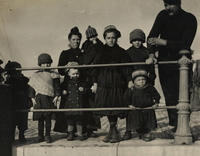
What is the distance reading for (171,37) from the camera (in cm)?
454

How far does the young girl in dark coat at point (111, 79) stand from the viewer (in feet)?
13.7

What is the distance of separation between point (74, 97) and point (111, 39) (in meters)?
1.03

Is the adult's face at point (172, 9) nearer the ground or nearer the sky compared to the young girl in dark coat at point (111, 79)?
nearer the sky

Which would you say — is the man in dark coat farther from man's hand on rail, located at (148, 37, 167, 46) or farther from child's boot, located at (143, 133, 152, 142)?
child's boot, located at (143, 133, 152, 142)

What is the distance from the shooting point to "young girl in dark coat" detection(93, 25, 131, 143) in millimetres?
4164

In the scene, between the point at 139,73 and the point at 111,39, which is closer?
the point at 139,73

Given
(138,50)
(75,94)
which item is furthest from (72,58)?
(138,50)

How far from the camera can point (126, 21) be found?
503 inches

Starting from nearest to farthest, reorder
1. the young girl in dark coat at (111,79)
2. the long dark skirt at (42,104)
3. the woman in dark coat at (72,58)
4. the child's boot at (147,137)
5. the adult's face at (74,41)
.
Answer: the child's boot at (147,137), the young girl in dark coat at (111,79), the long dark skirt at (42,104), the woman in dark coat at (72,58), the adult's face at (74,41)

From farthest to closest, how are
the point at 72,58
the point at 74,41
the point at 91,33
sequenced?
1. the point at 91,33
2. the point at 74,41
3. the point at 72,58

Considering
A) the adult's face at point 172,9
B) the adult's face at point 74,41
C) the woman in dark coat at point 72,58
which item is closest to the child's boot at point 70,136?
the woman in dark coat at point 72,58

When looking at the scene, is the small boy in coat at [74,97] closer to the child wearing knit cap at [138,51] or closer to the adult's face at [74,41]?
the adult's face at [74,41]

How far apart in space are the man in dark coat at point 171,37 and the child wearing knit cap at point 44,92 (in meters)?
1.54

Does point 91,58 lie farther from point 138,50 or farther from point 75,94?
point 138,50
